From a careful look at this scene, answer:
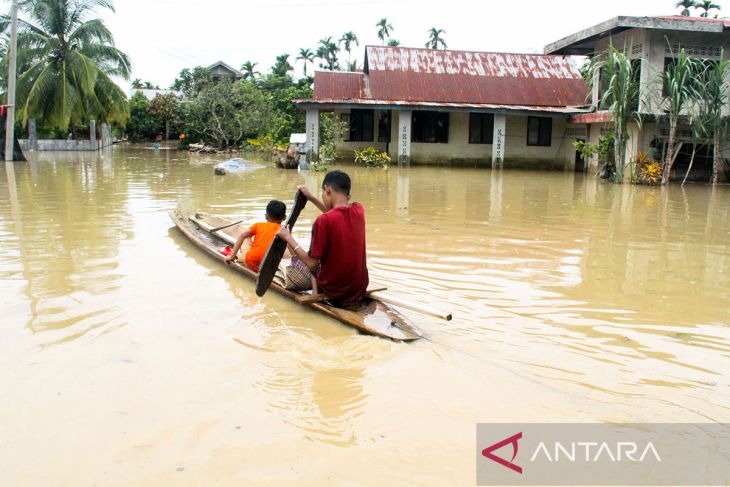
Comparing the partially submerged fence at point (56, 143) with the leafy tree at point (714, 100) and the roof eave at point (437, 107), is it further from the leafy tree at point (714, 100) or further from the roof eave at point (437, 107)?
the leafy tree at point (714, 100)

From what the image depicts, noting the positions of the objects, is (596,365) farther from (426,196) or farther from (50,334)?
(426,196)

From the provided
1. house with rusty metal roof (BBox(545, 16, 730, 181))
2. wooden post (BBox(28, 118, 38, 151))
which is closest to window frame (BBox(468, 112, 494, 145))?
house with rusty metal roof (BBox(545, 16, 730, 181))

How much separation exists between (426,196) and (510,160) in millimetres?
12957

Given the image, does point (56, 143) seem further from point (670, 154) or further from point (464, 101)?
point (670, 154)

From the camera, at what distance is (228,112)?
33.7m

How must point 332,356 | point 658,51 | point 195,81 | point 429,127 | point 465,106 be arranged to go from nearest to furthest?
point 332,356 → point 658,51 → point 465,106 → point 429,127 → point 195,81

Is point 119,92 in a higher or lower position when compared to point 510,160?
higher

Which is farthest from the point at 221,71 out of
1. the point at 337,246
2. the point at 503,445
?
the point at 503,445

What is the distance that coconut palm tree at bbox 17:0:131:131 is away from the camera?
26438mm

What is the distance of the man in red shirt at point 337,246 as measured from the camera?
4.89 meters

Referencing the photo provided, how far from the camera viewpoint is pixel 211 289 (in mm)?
6207

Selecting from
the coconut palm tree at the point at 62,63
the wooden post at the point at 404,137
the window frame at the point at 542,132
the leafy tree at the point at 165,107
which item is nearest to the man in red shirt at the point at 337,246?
the wooden post at the point at 404,137

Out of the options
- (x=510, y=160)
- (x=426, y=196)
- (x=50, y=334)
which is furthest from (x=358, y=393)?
(x=510, y=160)

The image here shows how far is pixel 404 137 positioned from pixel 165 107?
23.8 m
